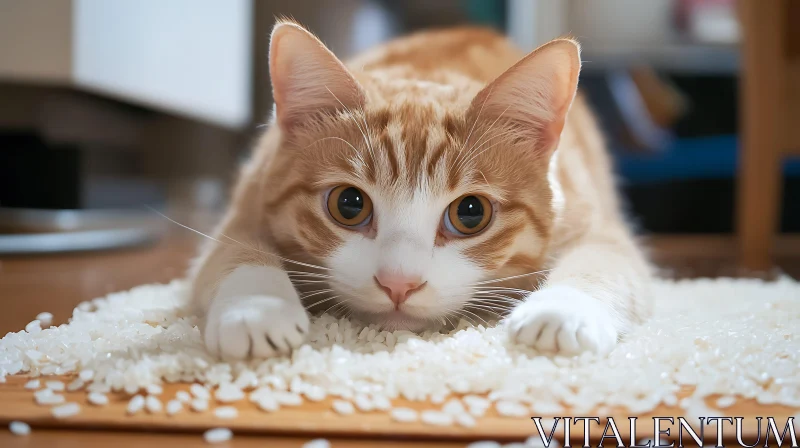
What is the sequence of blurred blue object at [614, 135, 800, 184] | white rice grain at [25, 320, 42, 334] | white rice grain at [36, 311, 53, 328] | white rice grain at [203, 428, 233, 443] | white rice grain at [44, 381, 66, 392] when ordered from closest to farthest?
white rice grain at [203, 428, 233, 443] → white rice grain at [44, 381, 66, 392] → white rice grain at [25, 320, 42, 334] → white rice grain at [36, 311, 53, 328] → blurred blue object at [614, 135, 800, 184]

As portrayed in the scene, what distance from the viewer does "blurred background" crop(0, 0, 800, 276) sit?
208 centimetres

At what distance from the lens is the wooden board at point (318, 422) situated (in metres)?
0.70

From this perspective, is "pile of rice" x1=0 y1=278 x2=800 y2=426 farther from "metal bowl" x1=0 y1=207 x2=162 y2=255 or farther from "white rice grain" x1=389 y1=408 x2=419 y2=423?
"metal bowl" x1=0 y1=207 x2=162 y2=255

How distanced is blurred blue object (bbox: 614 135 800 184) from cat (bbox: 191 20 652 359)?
244 cm

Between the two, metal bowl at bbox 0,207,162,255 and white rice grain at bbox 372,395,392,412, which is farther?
metal bowl at bbox 0,207,162,255

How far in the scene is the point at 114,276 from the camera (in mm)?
1749

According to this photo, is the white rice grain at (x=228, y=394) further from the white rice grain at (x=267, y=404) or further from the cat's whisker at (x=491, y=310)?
the cat's whisker at (x=491, y=310)

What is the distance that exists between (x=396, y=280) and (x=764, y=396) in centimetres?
47

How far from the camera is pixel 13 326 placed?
3.64 ft

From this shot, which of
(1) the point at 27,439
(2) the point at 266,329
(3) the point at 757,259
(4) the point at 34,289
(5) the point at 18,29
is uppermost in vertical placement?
(5) the point at 18,29

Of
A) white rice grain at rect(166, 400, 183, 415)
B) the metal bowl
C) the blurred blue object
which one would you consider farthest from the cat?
the blurred blue object

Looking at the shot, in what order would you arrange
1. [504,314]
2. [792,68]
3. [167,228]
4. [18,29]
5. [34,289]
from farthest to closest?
[167,228] → [792,68] → [18,29] → [34,289] → [504,314]

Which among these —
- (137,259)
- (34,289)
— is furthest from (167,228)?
(34,289)

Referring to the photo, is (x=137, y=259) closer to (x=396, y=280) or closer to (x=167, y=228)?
(x=167, y=228)
